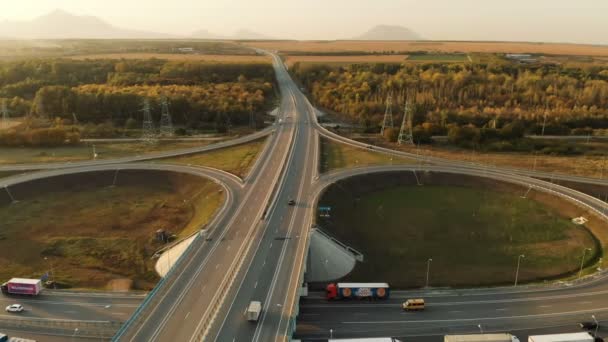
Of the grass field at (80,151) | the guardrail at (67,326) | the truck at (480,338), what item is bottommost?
the guardrail at (67,326)

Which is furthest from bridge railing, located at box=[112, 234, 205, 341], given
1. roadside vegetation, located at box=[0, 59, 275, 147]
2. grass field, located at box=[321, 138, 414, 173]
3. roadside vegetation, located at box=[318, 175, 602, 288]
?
roadside vegetation, located at box=[0, 59, 275, 147]

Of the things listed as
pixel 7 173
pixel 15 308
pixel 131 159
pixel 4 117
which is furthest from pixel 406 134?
pixel 4 117

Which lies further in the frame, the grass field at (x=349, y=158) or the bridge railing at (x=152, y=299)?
the grass field at (x=349, y=158)

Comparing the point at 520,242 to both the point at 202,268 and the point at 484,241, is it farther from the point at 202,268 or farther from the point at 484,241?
the point at 202,268

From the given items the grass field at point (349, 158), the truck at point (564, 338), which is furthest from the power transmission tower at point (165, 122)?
the truck at point (564, 338)

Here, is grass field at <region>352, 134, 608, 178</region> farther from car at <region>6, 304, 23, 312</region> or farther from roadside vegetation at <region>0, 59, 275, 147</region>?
car at <region>6, 304, 23, 312</region>

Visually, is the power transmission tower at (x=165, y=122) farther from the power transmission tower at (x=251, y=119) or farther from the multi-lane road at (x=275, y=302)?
the multi-lane road at (x=275, y=302)

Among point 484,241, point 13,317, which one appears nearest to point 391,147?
point 484,241
